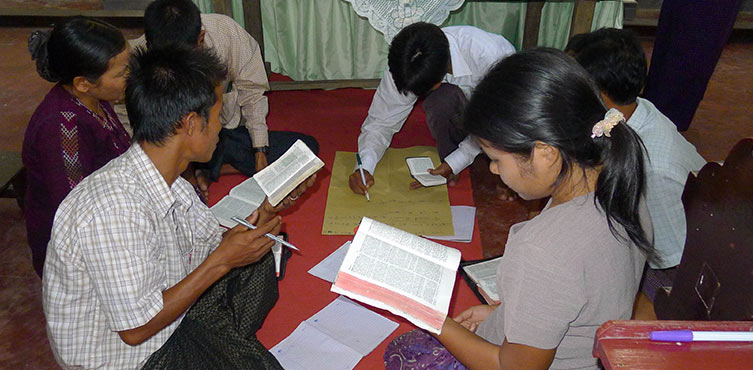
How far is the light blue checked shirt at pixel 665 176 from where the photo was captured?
164cm

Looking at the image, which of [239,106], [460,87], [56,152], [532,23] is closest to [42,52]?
[56,152]

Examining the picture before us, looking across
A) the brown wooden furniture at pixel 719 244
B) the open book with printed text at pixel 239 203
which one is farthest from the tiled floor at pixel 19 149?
the brown wooden furniture at pixel 719 244

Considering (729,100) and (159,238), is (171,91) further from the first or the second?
(729,100)

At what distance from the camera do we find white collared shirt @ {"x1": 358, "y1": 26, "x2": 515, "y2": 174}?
101 inches

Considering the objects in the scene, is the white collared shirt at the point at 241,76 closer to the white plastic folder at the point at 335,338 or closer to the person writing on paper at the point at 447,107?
the person writing on paper at the point at 447,107

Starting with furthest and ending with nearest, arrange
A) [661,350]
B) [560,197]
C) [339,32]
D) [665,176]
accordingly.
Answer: [339,32]
[665,176]
[560,197]
[661,350]

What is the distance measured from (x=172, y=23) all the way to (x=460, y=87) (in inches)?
52.2

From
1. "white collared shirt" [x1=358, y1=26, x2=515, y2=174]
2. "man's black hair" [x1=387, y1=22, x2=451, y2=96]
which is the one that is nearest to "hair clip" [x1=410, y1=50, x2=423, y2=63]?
"man's black hair" [x1=387, y1=22, x2=451, y2=96]

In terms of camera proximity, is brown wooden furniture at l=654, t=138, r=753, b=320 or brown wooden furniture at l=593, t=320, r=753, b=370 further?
brown wooden furniture at l=654, t=138, r=753, b=320

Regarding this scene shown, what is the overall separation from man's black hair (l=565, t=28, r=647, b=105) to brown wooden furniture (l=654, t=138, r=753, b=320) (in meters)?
0.53

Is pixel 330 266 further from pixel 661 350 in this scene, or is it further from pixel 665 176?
pixel 661 350

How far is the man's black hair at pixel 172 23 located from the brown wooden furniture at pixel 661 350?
180 cm

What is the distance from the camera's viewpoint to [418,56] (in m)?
2.23

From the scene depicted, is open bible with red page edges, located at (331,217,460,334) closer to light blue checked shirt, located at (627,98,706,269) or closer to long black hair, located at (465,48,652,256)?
long black hair, located at (465,48,652,256)
